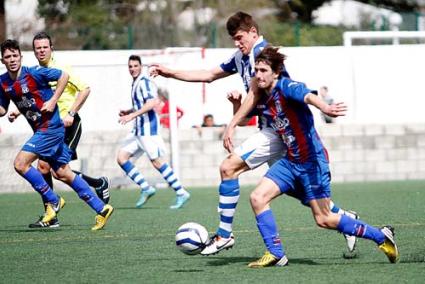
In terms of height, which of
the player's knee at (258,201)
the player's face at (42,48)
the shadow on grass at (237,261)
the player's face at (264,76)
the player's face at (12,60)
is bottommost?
the shadow on grass at (237,261)

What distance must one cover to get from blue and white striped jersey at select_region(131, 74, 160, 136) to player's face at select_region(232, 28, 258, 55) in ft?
19.6

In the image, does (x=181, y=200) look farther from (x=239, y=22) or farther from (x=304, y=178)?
(x=304, y=178)

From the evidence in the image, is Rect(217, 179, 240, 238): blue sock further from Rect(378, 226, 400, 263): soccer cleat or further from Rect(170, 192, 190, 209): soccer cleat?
Rect(170, 192, 190, 209): soccer cleat

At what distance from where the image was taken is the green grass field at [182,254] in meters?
7.86

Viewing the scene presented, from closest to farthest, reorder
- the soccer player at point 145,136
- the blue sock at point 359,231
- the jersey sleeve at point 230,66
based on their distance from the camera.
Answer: the blue sock at point 359,231
the jersey sleeve at point 230,66
the soccer player at point 145,136

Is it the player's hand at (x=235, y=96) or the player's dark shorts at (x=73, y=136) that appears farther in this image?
the player's dark shorts at (x=73, y=136)

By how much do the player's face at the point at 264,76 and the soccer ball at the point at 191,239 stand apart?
4.11ft

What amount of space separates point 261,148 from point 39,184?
3607mm

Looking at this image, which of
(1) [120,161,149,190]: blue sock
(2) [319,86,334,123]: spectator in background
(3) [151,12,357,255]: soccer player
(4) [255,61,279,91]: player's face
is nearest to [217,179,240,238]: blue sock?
(3) [151,12,357,255]: soccer player

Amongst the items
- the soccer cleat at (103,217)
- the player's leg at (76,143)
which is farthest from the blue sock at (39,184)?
the player's leg at (76,143)

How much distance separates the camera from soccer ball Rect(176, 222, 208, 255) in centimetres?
846

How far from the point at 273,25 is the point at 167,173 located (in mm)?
15806

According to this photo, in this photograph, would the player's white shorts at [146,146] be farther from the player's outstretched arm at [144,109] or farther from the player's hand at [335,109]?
the player's hand at [335,109]

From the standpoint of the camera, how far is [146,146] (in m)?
15.5
